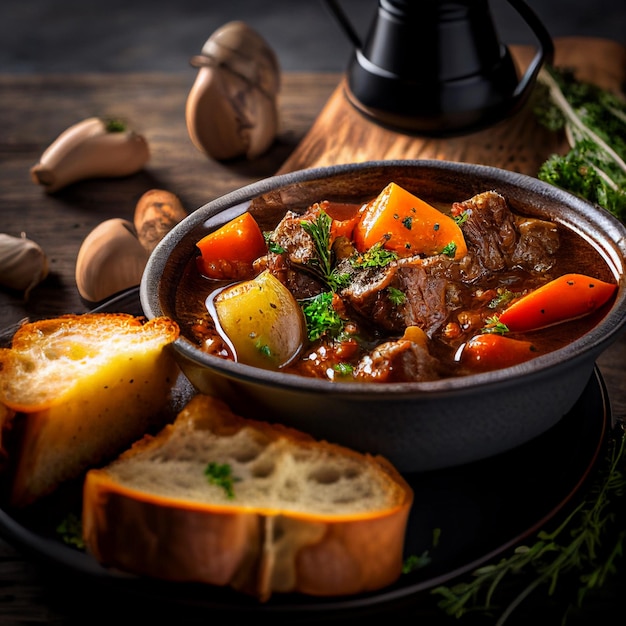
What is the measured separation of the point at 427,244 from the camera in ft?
9.63

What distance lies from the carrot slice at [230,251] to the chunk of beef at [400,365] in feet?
2.31

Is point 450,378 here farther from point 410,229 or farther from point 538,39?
point 538,39

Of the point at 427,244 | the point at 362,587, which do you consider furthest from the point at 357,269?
the point at 362,587

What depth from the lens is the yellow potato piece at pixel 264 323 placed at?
2613 millimetres

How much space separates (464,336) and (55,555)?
133 centimetres

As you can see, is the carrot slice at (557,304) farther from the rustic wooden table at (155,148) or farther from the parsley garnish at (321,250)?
the parsley garnish at (321,250)

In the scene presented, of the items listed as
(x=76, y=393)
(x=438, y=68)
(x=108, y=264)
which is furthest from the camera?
(x=438, y=68)

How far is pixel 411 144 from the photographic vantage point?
174 inches

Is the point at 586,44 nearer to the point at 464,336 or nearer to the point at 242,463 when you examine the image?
the point at 464,336

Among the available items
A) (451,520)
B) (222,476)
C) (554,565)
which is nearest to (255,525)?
(222,476)

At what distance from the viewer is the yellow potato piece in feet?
8.57

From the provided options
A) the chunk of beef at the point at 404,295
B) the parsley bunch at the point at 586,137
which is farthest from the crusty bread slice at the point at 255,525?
the parsley bunch at the point at 586,137

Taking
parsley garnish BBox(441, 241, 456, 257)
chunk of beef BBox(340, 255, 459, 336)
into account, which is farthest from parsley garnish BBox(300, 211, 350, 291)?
parsley garnish BBox(441, 241, 456, 257)

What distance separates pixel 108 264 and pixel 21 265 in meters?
0.43
